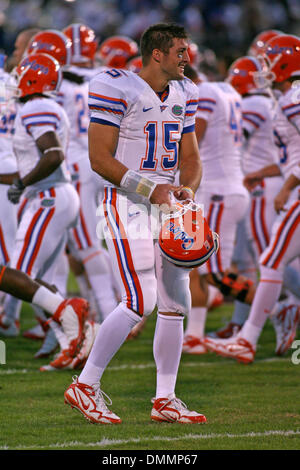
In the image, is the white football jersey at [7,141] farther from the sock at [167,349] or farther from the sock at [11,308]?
the sock at [167,349]

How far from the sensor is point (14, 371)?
230 inches

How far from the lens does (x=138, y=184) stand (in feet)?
13.8

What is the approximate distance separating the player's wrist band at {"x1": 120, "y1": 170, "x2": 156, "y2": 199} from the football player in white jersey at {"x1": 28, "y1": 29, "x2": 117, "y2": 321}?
3.03 metres

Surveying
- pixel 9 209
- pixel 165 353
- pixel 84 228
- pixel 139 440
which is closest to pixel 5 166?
pixel 9 209

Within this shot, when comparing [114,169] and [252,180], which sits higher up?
[114,169]

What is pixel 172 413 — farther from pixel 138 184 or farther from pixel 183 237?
pixel 138 184

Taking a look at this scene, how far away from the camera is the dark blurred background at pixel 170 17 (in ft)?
63.4

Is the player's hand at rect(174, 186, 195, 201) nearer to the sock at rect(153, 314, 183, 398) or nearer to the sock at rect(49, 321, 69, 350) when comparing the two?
the sock at rect(153, 314, 183, 398)

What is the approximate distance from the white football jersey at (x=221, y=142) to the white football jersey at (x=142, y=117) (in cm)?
232

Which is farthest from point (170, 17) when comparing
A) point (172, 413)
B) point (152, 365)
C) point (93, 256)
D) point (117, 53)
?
point (172, 413)

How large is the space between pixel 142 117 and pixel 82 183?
10.4 feet

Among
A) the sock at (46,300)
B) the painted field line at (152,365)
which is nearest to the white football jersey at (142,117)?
the sock at (46,300)

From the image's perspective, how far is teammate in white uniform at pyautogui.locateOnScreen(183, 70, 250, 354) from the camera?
6715 mm

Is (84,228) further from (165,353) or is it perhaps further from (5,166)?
(165,353)
